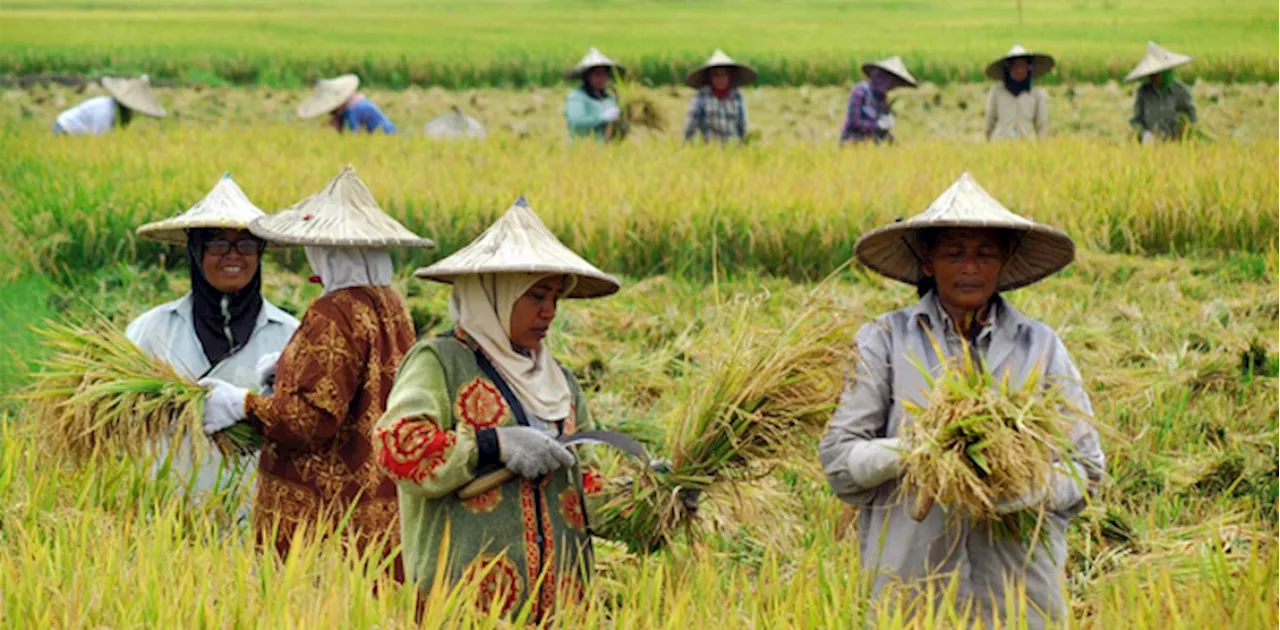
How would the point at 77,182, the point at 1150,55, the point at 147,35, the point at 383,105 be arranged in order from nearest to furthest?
the point at 77,182
the point at 1150,55
the point at 383,105
the point at 147,35

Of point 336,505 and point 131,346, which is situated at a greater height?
point 131,346

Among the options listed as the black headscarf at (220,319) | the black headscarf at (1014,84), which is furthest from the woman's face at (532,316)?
the black headscarf at (1014,84)

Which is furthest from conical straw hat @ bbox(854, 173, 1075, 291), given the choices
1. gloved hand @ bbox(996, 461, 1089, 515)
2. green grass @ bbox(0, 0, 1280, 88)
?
A: green grass @ bbox(0, 0, 1280, 88)

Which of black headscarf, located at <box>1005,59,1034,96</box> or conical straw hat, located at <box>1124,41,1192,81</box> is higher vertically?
conical straw hat, located at <box>1124,41,1192,81</box>

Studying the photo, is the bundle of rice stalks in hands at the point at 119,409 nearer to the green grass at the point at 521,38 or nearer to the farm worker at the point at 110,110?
the farm worker at the point at 110,110

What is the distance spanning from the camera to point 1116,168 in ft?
25.9

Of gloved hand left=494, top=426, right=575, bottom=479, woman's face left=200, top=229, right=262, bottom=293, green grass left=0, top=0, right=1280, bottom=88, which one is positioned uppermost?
woman's face left=200, top=229, right=262, bottom=293

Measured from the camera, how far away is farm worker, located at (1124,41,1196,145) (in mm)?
9492

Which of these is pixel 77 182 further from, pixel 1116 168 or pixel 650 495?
pixel 650 495

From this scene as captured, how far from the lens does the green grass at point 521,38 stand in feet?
52.4

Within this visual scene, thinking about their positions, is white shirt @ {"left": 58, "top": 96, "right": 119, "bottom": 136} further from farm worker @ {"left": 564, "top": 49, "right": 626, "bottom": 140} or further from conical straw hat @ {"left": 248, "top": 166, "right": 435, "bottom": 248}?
conical straw hat @ {"left": 248, "top": 166, "right": 435, "bottom": 248}

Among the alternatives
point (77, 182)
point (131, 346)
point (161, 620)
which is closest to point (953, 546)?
point (161, 620)

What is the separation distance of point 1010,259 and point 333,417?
1.50 m

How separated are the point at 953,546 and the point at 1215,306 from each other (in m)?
3.71
